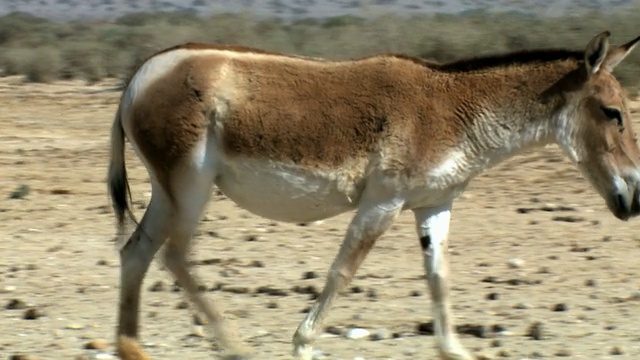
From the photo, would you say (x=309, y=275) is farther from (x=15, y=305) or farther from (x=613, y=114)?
(x=613, y=114)

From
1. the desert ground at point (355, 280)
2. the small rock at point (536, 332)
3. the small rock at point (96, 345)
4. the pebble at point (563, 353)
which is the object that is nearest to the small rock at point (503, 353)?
the desert ground at point (355, 280)

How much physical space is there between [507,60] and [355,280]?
275 cm

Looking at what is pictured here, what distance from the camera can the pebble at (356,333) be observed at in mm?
8617

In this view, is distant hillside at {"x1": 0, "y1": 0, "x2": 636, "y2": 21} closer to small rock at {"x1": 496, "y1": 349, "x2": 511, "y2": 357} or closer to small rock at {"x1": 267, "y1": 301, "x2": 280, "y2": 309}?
small rock at {"x1": 267, "y1": 301, "x2": 280, "y2": 309}

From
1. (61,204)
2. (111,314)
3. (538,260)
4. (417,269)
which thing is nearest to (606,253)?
(538,260)

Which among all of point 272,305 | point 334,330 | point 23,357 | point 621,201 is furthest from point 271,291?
point 621,201

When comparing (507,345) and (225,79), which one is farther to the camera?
(507,345)

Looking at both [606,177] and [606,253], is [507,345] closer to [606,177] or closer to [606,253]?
[606,177]

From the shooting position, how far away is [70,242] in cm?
1188

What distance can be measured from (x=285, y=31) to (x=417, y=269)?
3055 cm

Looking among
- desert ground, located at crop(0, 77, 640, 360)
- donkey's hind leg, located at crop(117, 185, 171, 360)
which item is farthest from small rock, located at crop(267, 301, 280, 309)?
donkey's hind leg, located at crop(117, 185, 171, 360)

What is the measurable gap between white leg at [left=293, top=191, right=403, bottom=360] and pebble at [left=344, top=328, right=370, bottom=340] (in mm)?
958

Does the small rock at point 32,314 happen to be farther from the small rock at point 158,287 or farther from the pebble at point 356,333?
the pebble at point 356,333

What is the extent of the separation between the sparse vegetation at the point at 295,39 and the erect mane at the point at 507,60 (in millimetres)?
12297
